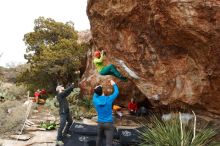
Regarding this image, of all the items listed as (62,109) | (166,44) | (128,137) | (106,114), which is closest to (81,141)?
(62,109)

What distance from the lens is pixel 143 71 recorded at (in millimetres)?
10203

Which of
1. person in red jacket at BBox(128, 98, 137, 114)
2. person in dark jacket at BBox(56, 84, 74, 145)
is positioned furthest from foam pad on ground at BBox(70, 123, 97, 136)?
person in red jacket at BBox(128, 98, 137, 114)

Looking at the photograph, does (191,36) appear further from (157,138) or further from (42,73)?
(42,73)

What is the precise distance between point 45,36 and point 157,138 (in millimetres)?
13005

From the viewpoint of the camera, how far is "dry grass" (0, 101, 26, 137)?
39.7 ft

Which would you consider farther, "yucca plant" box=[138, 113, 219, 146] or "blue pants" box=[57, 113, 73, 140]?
"blue pants" box=[57, 113, 73, 140]

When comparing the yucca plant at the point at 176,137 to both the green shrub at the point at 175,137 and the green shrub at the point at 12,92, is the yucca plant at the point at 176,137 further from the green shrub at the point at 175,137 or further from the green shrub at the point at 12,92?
the green shrub at the point at 12,92

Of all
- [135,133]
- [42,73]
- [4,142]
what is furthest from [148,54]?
[42,73]

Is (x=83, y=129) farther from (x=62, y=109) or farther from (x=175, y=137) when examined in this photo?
(x=175, y=137)

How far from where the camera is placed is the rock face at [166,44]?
25.7 feet

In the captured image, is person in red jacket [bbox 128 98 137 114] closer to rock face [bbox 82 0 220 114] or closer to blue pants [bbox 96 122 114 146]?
rock face [bbox 82 0 220 114]

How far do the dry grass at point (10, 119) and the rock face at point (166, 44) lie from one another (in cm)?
433

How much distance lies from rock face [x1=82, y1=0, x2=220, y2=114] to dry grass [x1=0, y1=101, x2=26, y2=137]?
4328 millimetres

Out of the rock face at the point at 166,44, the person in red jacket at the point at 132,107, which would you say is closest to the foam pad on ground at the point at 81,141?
the rock face at the point at 166,44
